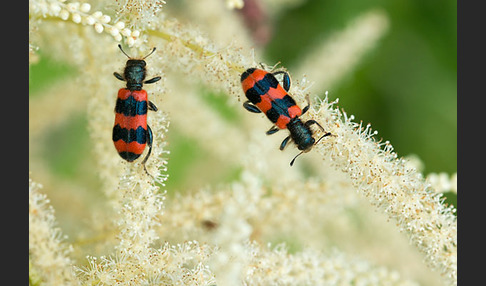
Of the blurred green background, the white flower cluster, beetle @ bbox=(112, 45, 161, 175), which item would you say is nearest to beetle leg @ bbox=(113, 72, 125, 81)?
beetle @ bbox=(112, 45, 161, 175)

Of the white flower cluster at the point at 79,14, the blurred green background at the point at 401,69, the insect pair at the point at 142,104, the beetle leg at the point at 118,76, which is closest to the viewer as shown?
the white flower cluster at the point at 79,14

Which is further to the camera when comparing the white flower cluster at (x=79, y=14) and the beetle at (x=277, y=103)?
the beetle at (x=277, y=103)

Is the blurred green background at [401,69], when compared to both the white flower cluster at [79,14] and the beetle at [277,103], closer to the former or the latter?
the beetle at [277,103]


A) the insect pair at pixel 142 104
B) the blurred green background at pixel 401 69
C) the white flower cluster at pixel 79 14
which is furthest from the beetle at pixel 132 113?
the blurred green background at pixel 401 69

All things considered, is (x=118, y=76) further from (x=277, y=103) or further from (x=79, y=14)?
(x=277, y=103)

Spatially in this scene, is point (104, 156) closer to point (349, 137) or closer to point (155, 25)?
point (155, 25)

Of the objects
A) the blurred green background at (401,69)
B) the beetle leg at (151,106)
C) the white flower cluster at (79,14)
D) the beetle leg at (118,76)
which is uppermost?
the blurred green background at (401,69)

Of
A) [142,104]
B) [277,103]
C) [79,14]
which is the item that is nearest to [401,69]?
[277,103]
